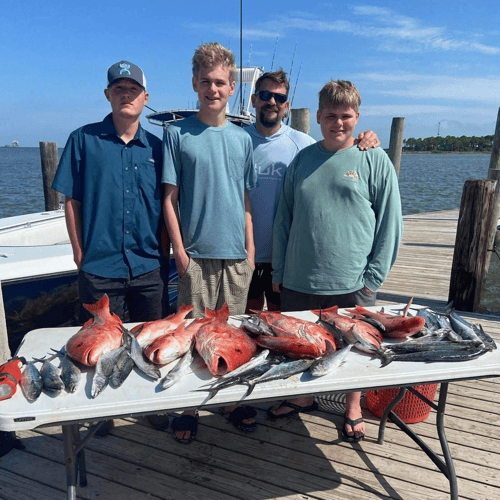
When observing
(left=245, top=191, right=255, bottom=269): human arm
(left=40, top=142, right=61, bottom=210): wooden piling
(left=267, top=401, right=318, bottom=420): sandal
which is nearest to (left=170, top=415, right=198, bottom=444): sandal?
(left=267, top=401, right=318, bottom=420): sandal

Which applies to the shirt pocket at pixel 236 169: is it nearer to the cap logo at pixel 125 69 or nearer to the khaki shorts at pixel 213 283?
the khaki shorts at pixel 213 283

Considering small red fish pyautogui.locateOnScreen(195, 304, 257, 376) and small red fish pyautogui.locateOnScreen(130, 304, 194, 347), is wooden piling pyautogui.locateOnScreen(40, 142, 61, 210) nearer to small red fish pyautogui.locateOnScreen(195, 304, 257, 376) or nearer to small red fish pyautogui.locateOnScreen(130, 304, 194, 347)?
small red fish pyautogui.locateOnScreen(130, 304, 194, 347)

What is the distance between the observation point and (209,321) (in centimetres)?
224

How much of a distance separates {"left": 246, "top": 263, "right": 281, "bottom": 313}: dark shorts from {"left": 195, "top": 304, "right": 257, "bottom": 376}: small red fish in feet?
3.85

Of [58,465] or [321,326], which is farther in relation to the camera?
[58,465]

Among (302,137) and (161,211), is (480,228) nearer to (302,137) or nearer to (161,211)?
(302,137)

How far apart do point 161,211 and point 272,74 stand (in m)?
1.23

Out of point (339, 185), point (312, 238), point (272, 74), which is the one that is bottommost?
point (312, 238)

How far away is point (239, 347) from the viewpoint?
201 cm

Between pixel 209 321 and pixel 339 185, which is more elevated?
pixel 339 185

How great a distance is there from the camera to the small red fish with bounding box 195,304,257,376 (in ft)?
6.33

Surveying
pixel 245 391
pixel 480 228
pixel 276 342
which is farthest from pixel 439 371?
pixel 480 228

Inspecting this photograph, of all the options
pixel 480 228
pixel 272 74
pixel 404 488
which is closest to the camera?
pixel 404 488

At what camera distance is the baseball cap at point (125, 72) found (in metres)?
2.57
